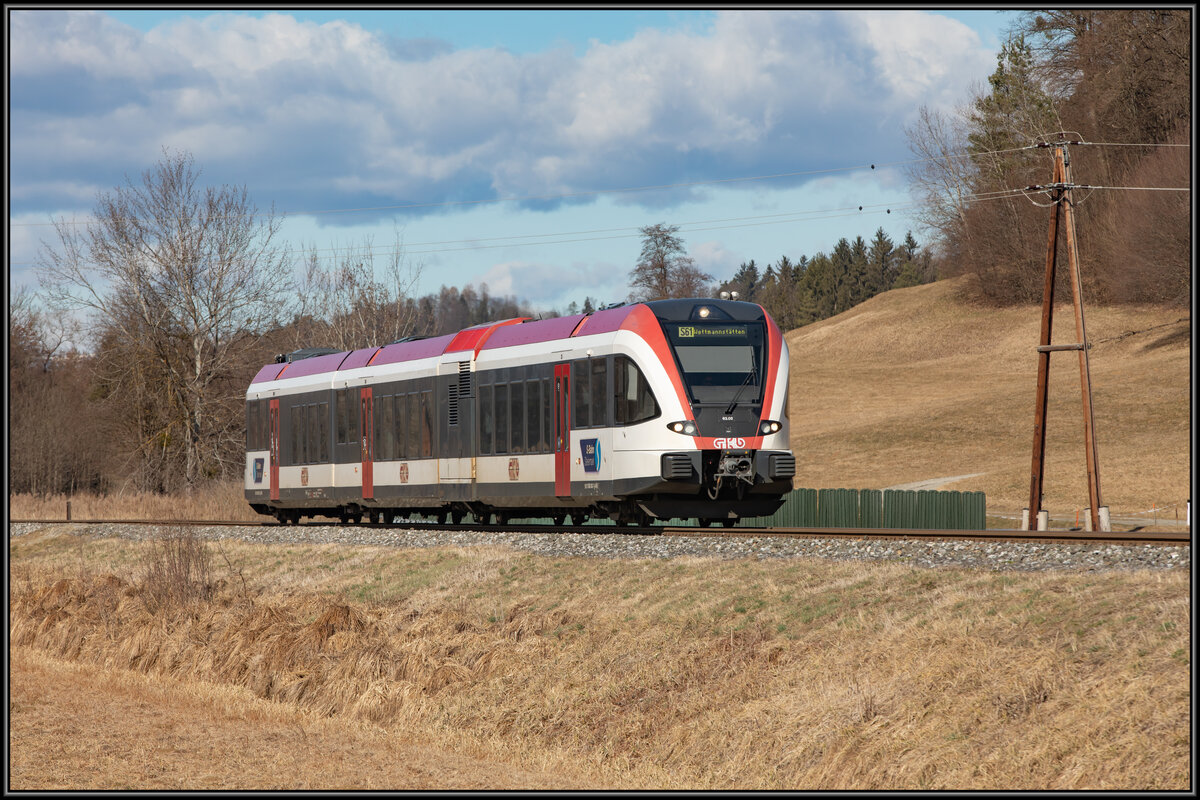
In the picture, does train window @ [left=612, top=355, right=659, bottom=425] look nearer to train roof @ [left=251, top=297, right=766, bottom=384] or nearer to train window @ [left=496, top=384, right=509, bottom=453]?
train roof @ [left=251, top=297, right=766, bottom=384]

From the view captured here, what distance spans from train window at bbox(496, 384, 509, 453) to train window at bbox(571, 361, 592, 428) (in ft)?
7.25

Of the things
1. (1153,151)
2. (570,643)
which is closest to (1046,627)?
(570,643)

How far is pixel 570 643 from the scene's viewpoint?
15617 mm

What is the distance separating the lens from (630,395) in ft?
66.2

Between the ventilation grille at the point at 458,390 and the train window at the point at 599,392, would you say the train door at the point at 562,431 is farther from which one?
the ventilation grille at the point at 458,390

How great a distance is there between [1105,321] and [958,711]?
237 ft

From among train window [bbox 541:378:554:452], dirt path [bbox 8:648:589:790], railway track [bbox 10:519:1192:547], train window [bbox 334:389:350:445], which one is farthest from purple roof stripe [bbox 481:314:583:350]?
dirt path [bbox 8:648:589:790]

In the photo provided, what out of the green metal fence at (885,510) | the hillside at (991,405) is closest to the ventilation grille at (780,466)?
the green metal fence at (885,510)

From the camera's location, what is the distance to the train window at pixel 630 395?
1992 centimetres

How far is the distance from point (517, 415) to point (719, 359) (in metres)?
4.48

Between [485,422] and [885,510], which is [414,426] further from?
[885,510]

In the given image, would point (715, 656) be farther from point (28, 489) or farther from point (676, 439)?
point (28, 489)

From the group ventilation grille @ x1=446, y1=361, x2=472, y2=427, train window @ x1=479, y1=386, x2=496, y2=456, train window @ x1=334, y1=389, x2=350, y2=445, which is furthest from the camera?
train window @ x1=334, y1=389, x2=350, y2=445

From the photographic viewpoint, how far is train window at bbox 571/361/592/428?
21078mm
